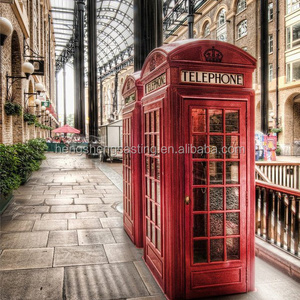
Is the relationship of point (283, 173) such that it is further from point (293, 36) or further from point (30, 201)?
point (293, 36)

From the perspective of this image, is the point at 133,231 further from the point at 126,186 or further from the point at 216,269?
the point at 216,269

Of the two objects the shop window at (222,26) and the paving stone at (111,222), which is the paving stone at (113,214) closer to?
the paving stone at (111,222)

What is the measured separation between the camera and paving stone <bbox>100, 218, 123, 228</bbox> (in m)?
5.55

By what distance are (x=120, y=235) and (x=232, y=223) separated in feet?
7.87

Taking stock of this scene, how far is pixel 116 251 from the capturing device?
430 centimetres

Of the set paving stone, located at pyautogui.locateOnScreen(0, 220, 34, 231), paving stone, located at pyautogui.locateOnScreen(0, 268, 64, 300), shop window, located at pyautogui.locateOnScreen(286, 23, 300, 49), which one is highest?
shop window, located at pyautogui.locateOnScreen(286, 23, 300, 49)

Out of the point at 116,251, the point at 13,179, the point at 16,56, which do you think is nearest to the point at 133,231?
the point at 116,251

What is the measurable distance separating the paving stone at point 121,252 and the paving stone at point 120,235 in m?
0.18

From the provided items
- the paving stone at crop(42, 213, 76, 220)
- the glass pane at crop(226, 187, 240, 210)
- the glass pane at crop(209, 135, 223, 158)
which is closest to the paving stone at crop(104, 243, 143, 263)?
the glass pane at crop(226, 187, 240, 210)

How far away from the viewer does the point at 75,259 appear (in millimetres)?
4008

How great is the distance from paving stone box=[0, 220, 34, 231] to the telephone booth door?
341 cm

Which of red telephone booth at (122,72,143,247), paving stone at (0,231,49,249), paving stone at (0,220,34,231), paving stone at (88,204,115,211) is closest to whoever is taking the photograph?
red telephone booth at (122,72,143,247)

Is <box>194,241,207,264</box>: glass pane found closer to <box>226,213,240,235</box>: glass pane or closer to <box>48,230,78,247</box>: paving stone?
<box>226,213,240,235</box>: glass pane

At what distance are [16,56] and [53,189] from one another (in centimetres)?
657
